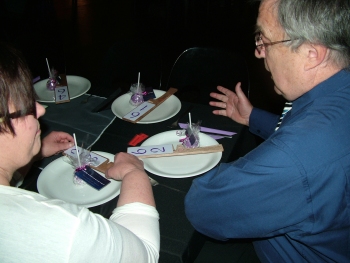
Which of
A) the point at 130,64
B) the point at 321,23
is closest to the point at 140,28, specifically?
the point at 130,64

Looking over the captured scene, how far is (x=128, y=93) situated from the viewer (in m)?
2.11

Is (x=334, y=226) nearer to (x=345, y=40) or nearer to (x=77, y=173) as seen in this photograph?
(x=345, y=40)

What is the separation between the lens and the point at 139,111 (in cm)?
190

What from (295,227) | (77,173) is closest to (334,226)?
(295,227)

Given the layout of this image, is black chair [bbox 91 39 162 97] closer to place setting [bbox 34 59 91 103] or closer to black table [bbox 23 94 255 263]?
place setting [bbox 34 59 91 103]

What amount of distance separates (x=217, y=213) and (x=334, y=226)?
0.39 meters

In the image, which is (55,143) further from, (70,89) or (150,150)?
(70,89)

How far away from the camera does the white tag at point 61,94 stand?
6.73 feet

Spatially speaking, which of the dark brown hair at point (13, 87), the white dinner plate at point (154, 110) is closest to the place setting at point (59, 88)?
the white dinner plate at point (154, 110)

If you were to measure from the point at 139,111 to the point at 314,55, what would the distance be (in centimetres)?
105

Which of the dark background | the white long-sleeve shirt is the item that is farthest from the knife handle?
the dark background

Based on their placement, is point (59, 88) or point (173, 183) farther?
point (59, 88)

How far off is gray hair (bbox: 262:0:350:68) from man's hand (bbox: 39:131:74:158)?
112 centimetres


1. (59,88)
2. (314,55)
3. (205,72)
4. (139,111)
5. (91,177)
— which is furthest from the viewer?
(205,72)
